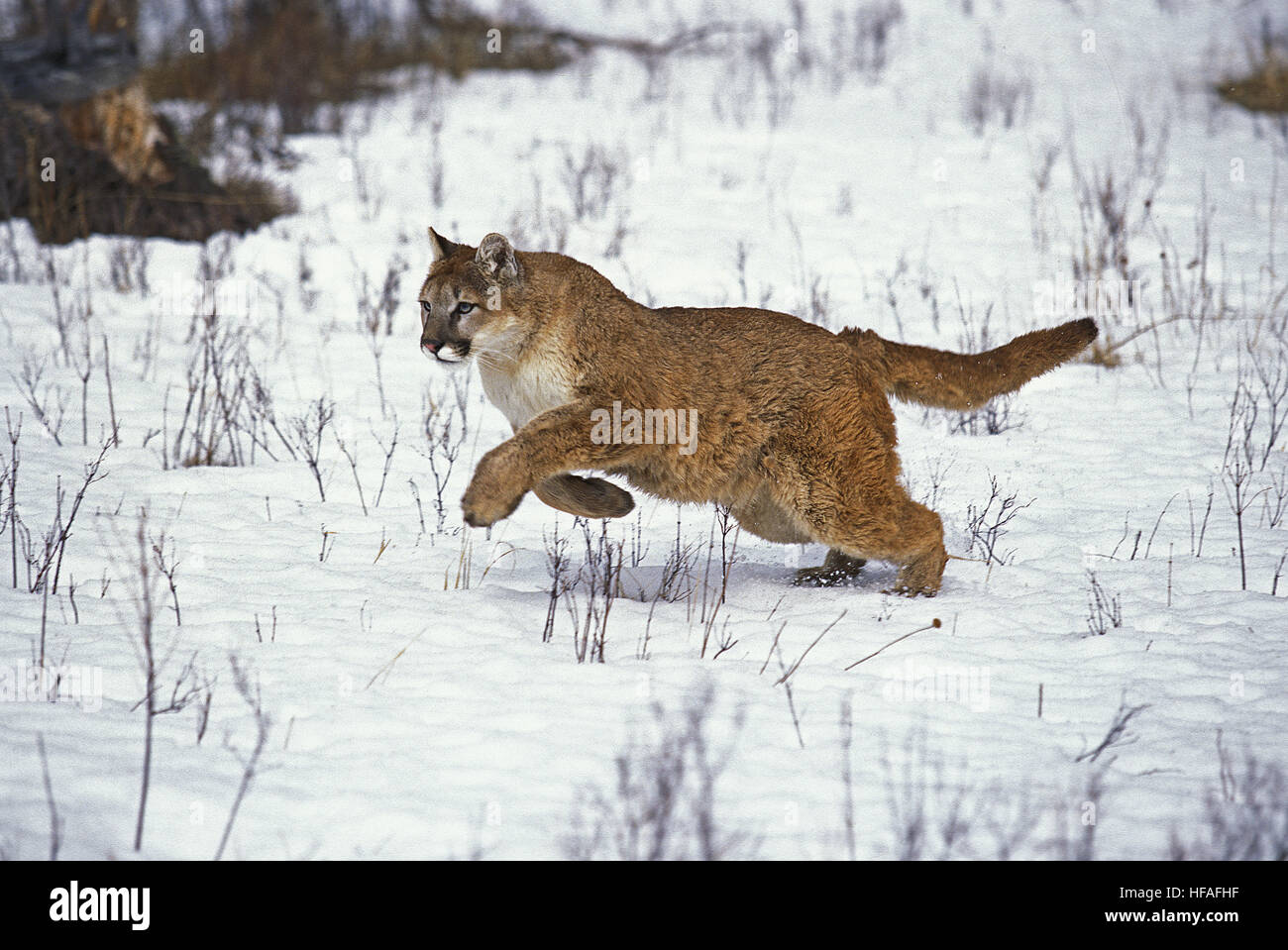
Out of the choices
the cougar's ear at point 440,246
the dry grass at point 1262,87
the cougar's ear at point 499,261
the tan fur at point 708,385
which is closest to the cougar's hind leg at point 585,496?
the tan fur at point 708,385

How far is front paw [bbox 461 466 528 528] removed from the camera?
14.1 ft

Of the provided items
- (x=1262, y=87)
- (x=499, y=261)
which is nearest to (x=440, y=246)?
(x=499, y=261)

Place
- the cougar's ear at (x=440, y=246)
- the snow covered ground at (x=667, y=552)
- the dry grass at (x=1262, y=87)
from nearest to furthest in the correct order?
1. the snow covered ground at (x=667, y=552)
2. the cougar's ear at (x=440, y=246)
3. the dry grass at (x=1262, y=87)

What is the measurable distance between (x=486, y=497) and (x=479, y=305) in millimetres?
928

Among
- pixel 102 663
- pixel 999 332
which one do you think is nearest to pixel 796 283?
pixel 999 332

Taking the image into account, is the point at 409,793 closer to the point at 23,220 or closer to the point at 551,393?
the point at 551,393

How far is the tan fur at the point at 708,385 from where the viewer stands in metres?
4.77

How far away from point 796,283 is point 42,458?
6.07 meters

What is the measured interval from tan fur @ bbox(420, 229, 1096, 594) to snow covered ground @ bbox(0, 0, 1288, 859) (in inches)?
16.7

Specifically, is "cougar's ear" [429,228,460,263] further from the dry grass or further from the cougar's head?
the dry grass

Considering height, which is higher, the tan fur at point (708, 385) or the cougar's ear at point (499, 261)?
the cougar's ear at point (499, 261)

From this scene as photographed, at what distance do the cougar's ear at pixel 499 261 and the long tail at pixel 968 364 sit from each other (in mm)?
1518

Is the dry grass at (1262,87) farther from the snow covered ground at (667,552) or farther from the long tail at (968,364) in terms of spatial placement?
the long tail at (968,364)

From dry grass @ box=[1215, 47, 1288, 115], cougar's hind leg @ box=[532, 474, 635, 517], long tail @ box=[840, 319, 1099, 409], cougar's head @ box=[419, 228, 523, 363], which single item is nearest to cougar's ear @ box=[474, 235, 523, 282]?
cougar's head @ box=[419, 228, 523, 363]
